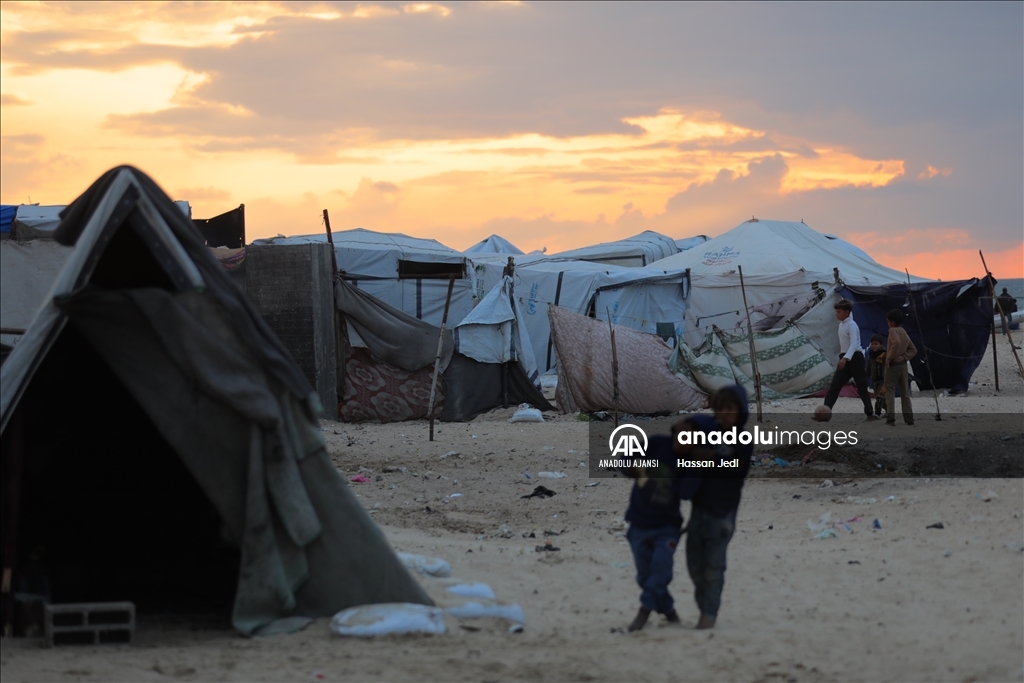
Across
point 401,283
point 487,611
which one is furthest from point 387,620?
point 401,283

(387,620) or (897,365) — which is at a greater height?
(897,365)

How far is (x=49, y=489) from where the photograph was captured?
267 inches

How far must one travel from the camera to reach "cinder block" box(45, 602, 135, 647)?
5184mm

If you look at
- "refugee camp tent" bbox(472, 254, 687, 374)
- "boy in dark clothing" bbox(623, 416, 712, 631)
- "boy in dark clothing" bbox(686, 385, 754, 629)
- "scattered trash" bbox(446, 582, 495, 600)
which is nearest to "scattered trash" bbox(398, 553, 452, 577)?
"scattered trash" bbox(446, 582, 495, 600)

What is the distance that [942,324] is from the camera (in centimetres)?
1809

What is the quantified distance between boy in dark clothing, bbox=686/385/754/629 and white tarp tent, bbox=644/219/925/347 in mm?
13727

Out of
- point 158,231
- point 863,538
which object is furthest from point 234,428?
point 863,538

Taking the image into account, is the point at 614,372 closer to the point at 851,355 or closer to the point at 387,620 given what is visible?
the point at 851,355

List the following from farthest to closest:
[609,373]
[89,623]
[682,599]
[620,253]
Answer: [620,253] → [609,373] → [682,599] → [89,623]

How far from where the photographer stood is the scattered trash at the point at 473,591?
607 centimetres

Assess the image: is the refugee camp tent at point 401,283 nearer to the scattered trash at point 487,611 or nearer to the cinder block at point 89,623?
the scattered trash at point 487,611

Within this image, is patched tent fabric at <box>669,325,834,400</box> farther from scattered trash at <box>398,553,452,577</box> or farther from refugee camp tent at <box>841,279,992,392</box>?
scattered trash at <box>398,553,452,577</box>

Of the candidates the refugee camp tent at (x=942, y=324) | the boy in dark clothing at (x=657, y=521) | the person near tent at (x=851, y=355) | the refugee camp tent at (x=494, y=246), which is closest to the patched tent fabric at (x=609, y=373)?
the person near tent at (x=851, y=355)

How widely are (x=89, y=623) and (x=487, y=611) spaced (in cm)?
204
